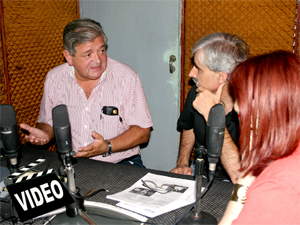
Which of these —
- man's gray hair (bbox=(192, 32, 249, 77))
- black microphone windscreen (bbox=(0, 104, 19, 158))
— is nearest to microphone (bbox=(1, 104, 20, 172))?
black microphone windscreen (bbox=(0, 104, 19, 158))

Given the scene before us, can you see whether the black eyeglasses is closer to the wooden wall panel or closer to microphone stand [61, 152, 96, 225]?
microphone stand [61, 152, 96, 225]

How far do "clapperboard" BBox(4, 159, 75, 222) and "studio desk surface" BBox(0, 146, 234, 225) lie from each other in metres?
0.06

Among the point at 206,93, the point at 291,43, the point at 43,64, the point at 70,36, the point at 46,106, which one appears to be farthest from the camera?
the point at 43,64

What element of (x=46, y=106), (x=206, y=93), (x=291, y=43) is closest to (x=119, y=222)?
(x=206, y=93)

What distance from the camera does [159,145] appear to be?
9.90ft

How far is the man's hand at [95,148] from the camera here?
1.74 meters

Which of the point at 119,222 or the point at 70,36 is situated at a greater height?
the point at 70,36

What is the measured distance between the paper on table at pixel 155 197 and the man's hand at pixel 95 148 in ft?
1.53

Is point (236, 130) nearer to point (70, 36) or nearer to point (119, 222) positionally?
point (119, 222)

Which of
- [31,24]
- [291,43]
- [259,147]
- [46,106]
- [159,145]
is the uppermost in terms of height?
[31,24]

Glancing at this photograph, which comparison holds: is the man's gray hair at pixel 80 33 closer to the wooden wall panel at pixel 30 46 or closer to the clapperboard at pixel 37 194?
the wooden wall panel at pixel 30 46

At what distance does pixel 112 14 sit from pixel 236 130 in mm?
1763

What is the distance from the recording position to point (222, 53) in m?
1.84

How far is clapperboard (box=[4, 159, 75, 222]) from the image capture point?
1124 mm
